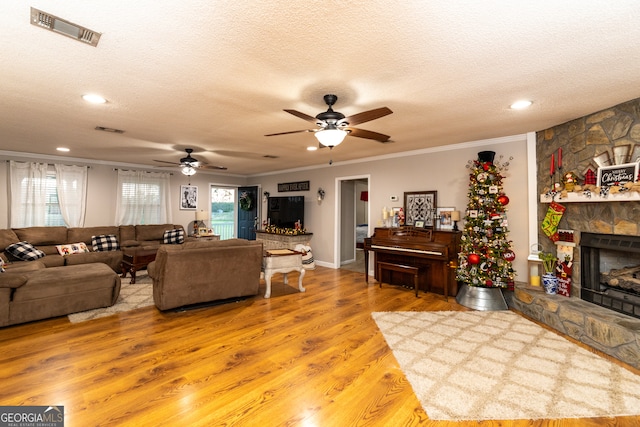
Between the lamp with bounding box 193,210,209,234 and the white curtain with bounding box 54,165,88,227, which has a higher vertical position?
the white curtain with bounding box 54,165,88,227

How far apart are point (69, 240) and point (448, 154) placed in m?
7.35

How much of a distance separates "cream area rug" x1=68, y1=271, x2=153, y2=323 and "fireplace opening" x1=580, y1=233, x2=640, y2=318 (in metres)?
5.47

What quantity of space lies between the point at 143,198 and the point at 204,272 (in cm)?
442

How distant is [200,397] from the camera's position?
2041 millimetres

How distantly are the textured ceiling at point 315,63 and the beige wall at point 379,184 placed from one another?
825mm

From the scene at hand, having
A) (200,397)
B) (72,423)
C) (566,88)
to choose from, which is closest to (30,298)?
(72,423)

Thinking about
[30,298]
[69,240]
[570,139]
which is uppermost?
[570,139]

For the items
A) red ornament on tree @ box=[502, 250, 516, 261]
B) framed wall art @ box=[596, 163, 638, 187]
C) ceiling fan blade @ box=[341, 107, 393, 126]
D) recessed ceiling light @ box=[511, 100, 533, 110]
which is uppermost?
recessed ceiling light @ box=[511, 100, 533, 110]

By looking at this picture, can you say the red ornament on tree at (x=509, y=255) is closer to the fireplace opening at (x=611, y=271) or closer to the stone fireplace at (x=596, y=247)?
the stone fireplace at (x=596, y=247)

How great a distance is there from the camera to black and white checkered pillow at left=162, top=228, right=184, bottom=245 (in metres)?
6.75

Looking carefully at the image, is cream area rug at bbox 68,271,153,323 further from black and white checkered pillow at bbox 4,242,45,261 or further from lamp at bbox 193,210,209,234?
lamp at bbox 193,210,209,234

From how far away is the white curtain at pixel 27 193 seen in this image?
5.51 metres

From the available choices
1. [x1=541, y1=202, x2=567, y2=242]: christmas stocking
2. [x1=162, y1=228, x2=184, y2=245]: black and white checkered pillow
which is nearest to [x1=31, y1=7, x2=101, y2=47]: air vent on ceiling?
[x1=541, y1=202, x2=567, y2=242]: christmas stocking

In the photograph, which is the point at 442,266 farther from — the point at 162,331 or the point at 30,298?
the point at 30,298
